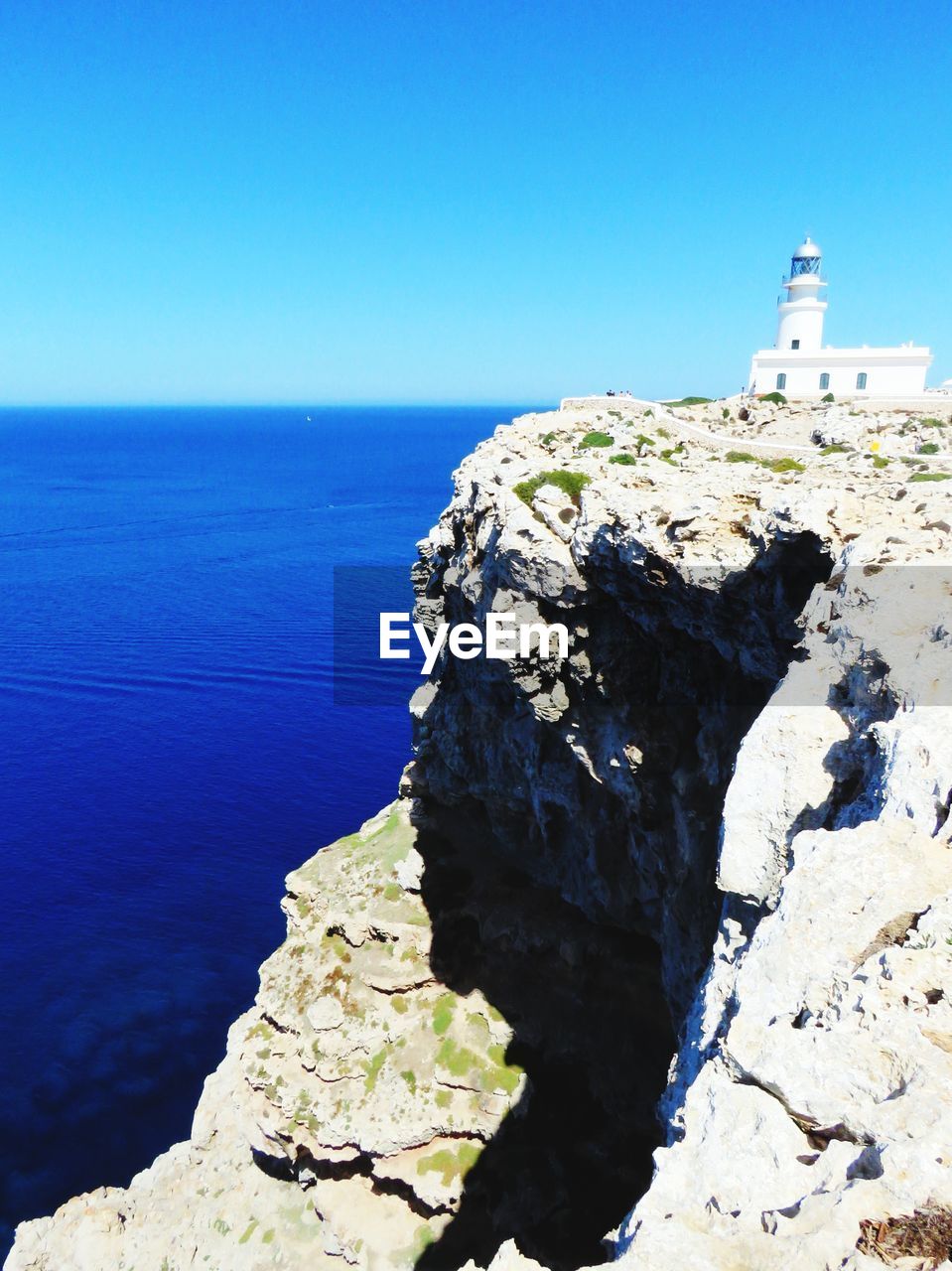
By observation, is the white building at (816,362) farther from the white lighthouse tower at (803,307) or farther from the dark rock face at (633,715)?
the dark rock face at (633,715)

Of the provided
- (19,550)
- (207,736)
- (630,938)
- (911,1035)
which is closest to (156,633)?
(207,736)

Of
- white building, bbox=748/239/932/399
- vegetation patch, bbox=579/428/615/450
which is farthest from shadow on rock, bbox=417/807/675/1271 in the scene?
white building, bbox=748/239/932/399

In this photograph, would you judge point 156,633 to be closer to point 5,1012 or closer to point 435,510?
point 5,1012

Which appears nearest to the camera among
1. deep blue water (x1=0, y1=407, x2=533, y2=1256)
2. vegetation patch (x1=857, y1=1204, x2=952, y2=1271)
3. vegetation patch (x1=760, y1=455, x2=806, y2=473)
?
vegetation patch (x1=857, y1=1204, x2=952, y2=1271)

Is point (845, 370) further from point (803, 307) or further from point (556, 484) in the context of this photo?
point (556, 484)

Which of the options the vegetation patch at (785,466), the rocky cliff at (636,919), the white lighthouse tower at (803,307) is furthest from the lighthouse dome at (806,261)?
the vegetation patch at (785,466)

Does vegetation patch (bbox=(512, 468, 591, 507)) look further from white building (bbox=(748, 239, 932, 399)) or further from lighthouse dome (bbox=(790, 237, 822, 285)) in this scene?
lighthouse dome (bbox=(790, 237, 822, 285))
